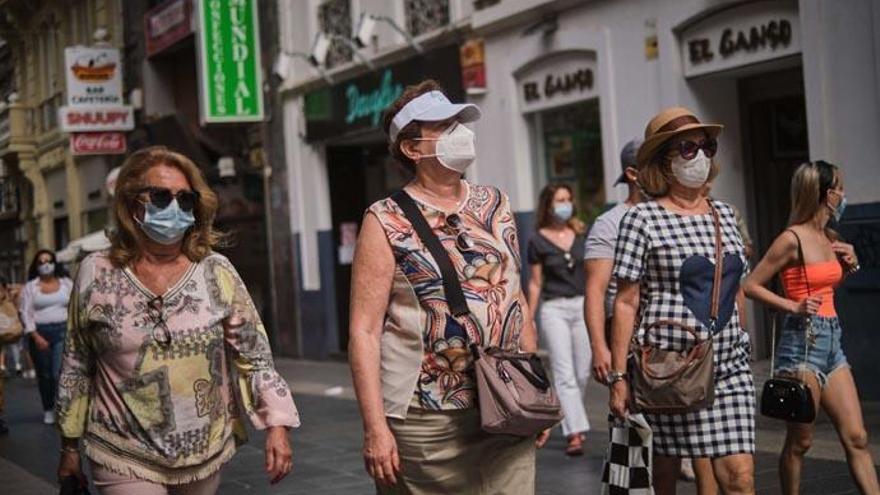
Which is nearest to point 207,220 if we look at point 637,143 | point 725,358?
point 725,358

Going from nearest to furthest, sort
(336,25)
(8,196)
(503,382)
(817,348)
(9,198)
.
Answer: (503,382) → (817,348) → (336,25) → (9,198) → (8,196)

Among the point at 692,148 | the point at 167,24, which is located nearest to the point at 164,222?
the point at 692,148

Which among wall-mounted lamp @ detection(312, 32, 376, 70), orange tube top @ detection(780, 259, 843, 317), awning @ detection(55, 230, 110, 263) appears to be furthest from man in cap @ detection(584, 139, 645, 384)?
awning @ detection(55, 230, 110, 263)

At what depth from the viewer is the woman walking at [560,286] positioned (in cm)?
966

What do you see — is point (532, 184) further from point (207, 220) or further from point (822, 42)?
point (207, 220)

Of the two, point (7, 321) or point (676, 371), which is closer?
point (676, 371)

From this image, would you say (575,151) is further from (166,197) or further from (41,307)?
(166,197)

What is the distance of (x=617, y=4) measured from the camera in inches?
567

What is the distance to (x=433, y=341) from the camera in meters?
4.41

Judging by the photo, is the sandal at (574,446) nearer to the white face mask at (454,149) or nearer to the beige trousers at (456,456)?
the beige trousers at (456,456)

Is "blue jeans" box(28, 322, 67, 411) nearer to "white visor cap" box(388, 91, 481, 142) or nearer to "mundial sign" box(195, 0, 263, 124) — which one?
"mundial sign" box(195, 0, 263, 124)

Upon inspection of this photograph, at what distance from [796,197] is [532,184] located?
9.81 metres

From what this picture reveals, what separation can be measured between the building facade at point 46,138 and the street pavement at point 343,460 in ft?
63.9

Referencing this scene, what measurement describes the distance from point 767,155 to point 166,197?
9888 millimetres
